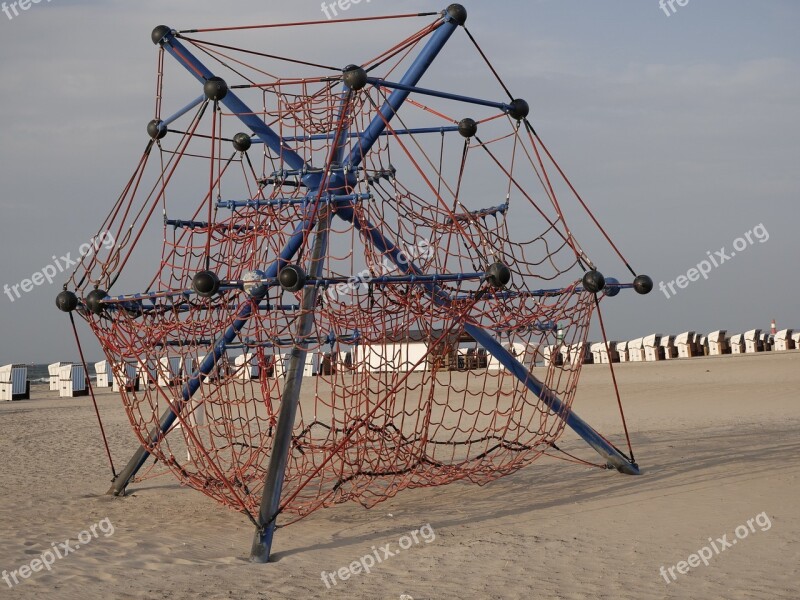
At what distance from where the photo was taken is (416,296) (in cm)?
716

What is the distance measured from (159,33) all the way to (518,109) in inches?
130

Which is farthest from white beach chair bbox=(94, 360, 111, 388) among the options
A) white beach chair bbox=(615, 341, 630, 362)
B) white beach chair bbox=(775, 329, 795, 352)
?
white beach chair bbox=(775, 329, 795, 352)

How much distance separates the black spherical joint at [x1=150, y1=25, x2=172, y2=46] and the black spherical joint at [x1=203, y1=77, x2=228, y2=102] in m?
0.91

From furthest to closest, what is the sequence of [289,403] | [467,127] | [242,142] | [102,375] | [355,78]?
[102,375]
[467,127]
[242,142]
[289,403]
[355,78]

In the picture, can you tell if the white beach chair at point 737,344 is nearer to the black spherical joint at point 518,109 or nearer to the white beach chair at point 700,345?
the white beach chair at point 700,345

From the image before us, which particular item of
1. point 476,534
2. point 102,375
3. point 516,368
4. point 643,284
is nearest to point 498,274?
point 476,534

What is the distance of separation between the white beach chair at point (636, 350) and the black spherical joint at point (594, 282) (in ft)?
98.6

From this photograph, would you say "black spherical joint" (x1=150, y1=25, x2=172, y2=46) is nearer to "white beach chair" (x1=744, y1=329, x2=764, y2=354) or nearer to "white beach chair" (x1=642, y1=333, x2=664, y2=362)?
"white beach chair" (x1=642, y1=333, x2=664, y2=362)

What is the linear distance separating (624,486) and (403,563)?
3402mm

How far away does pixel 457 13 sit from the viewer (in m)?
7.57

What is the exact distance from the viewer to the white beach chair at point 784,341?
38094 millimetres

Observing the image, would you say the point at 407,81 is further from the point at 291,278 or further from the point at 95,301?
the point at 95,301

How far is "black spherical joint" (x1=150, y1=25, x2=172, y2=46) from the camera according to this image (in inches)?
289

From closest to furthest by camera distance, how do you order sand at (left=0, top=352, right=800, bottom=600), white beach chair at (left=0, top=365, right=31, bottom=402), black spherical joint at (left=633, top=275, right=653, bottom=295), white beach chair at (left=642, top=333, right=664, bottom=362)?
sand at (left=0, top=352, right=800, bottom=600)
black spherical joint at (left=633, top=275, right=653, bottom=295)
white beach chair at (left=0, top=365, right=31, bottom=402)
white beach chair at (left=642, top=333, right=664, bottom=362)
